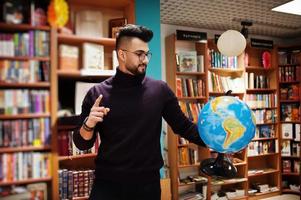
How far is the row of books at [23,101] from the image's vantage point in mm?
1507

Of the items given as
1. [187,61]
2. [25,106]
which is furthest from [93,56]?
[187,61]

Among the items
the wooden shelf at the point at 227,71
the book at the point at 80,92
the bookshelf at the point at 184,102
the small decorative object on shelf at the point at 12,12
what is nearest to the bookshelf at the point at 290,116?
the wooden shelf at the point at 227,71

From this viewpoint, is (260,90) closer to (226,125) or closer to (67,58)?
(226,125)

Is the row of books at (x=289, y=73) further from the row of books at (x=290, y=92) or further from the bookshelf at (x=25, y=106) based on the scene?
the bookshelf at (x=25, y=106)

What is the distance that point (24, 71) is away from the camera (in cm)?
150

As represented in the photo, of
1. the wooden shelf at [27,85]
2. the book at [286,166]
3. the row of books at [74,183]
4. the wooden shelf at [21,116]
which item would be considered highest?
the wooden shelf at [27,85]

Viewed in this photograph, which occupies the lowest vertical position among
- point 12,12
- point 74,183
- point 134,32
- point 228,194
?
point 228,194

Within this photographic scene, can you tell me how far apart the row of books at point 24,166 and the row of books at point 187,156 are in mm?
2399

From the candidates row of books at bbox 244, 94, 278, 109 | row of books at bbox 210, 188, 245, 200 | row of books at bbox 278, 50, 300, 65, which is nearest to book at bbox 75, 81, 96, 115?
row of books at bbox 210, 188, 245, 200

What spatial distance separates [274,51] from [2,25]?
4.26m

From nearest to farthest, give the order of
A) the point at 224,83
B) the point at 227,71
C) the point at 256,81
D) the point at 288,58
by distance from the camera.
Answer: the point at 224,83 → the point at 227,71 → the point at 256,81 → the point at 288,58

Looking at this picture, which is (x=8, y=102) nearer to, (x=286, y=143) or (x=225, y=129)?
(x=225, y=129)

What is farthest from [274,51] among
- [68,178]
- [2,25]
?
[2,25]

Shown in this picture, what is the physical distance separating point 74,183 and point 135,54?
3.56 feet
